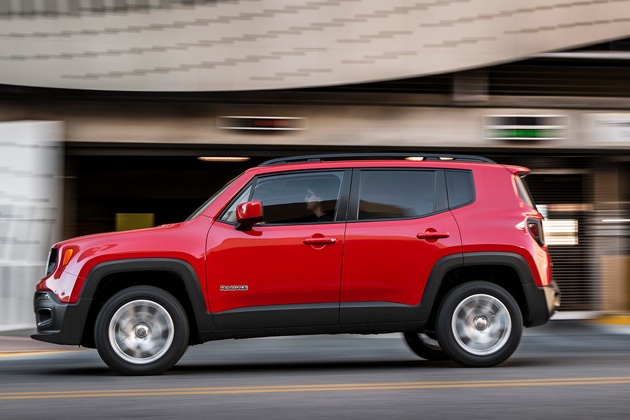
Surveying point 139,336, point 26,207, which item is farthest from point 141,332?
point 26,207

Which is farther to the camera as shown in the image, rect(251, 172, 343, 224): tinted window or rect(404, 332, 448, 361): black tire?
rect(404, 332, 448, 361): black tire

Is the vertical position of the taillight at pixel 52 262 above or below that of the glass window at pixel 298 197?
below

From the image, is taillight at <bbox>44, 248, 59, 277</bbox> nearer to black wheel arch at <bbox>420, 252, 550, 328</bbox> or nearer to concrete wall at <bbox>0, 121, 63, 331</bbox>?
black wheel arch at <bbox>420, 252, 550, 328</bbox>

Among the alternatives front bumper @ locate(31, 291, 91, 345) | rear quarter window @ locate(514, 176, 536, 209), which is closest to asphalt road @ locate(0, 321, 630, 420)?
front bumper @ locate(31, 291, 91, 345)

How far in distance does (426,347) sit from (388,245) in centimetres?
160

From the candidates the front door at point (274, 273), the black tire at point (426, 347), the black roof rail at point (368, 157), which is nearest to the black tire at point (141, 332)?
the front door at point (274, 273)

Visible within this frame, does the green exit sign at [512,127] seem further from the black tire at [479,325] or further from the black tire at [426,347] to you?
Result: the black tire at [479,325]

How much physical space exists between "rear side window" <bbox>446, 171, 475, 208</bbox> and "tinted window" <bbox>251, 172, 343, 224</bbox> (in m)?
0.93

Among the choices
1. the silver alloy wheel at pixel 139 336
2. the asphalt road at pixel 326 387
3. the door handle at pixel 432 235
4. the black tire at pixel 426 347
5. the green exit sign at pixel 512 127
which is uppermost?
the green exit sign at pixel 512 127

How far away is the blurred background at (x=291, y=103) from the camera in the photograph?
14.5 metres

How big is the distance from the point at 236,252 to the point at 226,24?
7137mm

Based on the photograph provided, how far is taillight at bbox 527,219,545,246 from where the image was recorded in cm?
852

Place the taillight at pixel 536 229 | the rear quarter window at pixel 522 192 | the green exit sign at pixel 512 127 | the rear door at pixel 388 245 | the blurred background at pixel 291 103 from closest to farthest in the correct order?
the rear door at pixel 388 245 → the taillight at pixel 536 229 → the rear quarter window at pixel 522 192 → the blurred background at pixel 291 103 → the green exit sign at pixel 512 127

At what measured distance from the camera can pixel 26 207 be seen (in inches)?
567
